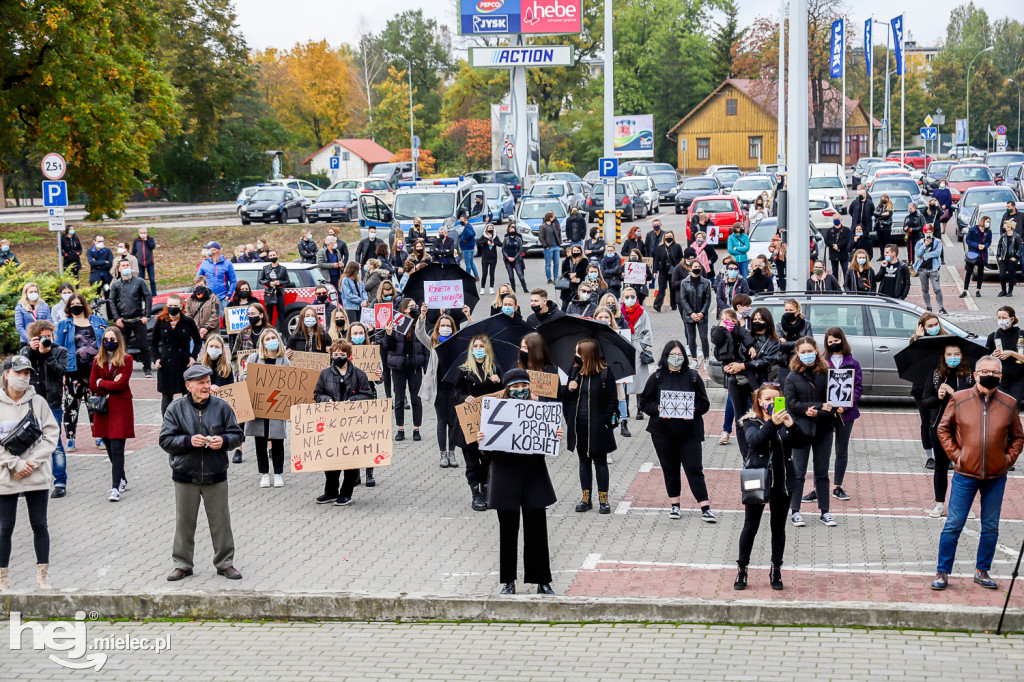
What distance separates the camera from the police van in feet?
110

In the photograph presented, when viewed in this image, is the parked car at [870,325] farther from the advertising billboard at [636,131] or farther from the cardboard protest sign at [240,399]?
the advertising billboard at [636,131]

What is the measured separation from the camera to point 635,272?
21.3 meters

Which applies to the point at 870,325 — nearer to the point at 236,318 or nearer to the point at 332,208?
the point at 236,318

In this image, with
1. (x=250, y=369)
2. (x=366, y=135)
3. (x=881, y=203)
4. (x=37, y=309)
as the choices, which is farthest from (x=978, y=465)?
(x=366, y=135)

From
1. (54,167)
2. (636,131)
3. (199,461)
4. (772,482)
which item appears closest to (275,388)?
(199,461)

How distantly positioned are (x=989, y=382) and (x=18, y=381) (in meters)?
7.64

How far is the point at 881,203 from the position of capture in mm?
28281

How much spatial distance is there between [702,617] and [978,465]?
2.40m

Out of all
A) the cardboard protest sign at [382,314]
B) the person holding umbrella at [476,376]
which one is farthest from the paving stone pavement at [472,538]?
the cardboard protest sign at [382,314]

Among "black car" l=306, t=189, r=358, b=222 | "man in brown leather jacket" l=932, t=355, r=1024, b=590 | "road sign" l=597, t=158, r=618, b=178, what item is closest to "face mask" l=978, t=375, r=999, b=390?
"man in brown leather jacket" l=932, t=355, r=1024, b=590

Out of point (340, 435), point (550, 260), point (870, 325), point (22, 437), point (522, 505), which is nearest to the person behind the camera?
point (522, 505)

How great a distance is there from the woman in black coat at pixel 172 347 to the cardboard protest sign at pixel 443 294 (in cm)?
365

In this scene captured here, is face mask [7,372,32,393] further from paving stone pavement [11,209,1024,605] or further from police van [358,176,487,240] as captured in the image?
police van [358,176,487,240]

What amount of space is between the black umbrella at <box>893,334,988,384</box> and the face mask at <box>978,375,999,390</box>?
7.56ft
